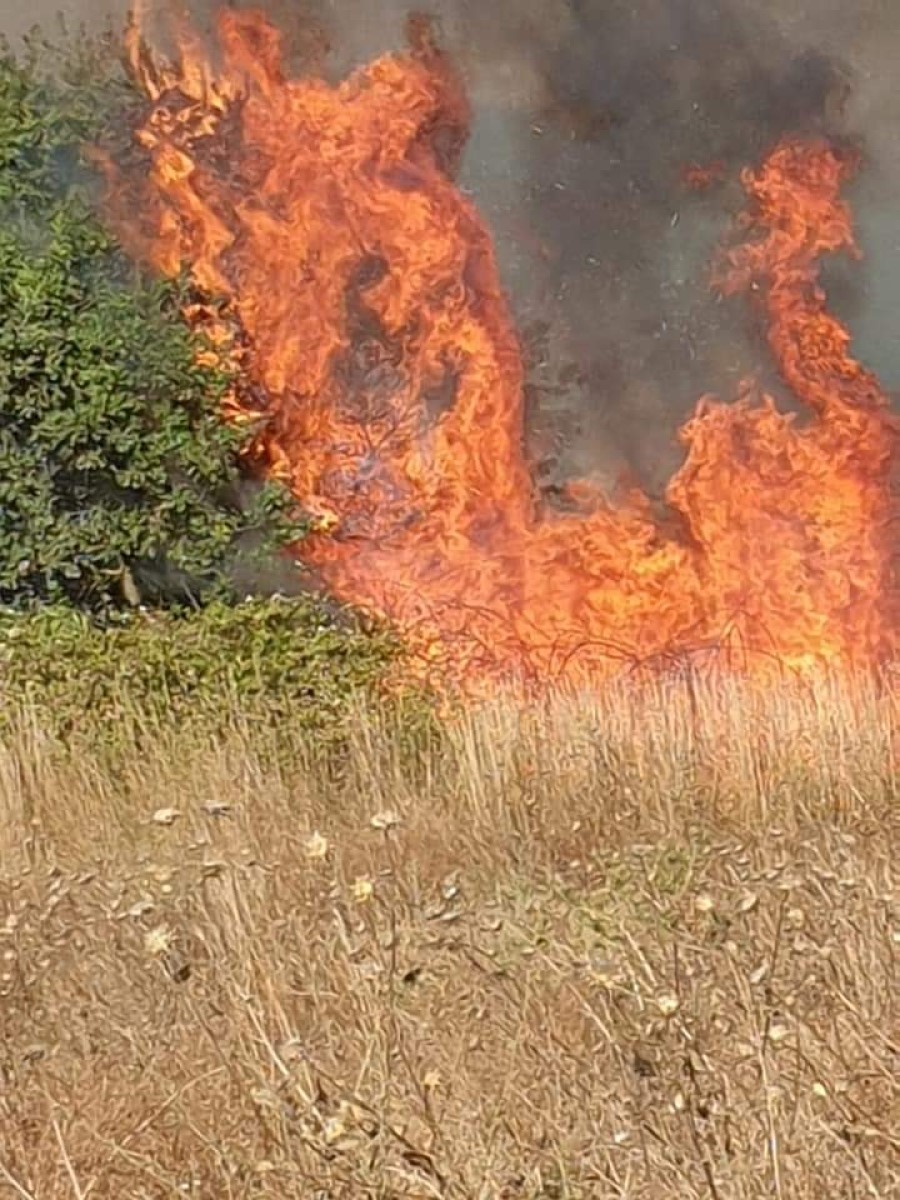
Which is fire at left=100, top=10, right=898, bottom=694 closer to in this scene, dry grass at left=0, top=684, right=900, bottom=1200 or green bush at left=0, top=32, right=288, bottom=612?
green bush at left=0, top=32, right=288, bottom=612

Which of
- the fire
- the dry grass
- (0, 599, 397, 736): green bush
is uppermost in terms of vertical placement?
the fire

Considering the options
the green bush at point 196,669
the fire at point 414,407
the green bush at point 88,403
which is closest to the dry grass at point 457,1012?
the green bush at point 196,669

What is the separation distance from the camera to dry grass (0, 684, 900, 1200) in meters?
3.13

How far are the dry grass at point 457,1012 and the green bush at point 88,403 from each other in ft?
13.0

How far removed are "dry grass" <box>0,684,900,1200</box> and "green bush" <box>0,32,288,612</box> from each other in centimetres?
396

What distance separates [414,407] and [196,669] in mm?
2953

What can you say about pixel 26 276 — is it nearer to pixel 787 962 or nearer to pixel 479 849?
pixel 479 849

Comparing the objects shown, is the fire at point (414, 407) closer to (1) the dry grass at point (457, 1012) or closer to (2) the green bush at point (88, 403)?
(2) the green bush at point (88, 403)

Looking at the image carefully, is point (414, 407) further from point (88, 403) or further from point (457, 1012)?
point (457, 1012)

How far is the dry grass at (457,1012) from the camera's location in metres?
3.13

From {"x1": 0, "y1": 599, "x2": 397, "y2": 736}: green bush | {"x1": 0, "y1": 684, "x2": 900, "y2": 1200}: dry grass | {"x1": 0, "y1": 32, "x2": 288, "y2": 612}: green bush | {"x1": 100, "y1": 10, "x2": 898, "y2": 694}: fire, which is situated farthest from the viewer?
{"x1": 100, "y1": 10, "x2": 898, "y2": 694}: fire

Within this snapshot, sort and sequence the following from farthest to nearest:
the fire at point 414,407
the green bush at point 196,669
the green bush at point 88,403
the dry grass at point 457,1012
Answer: the fire at point 414,407 < the green bush at point 88,403 < the green bush at point 196,669 < the dry grass at point 457,1012

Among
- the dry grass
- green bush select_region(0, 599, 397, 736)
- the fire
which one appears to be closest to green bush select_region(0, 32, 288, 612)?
the fire

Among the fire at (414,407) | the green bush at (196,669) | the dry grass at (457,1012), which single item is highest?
the fire at (414,407)
